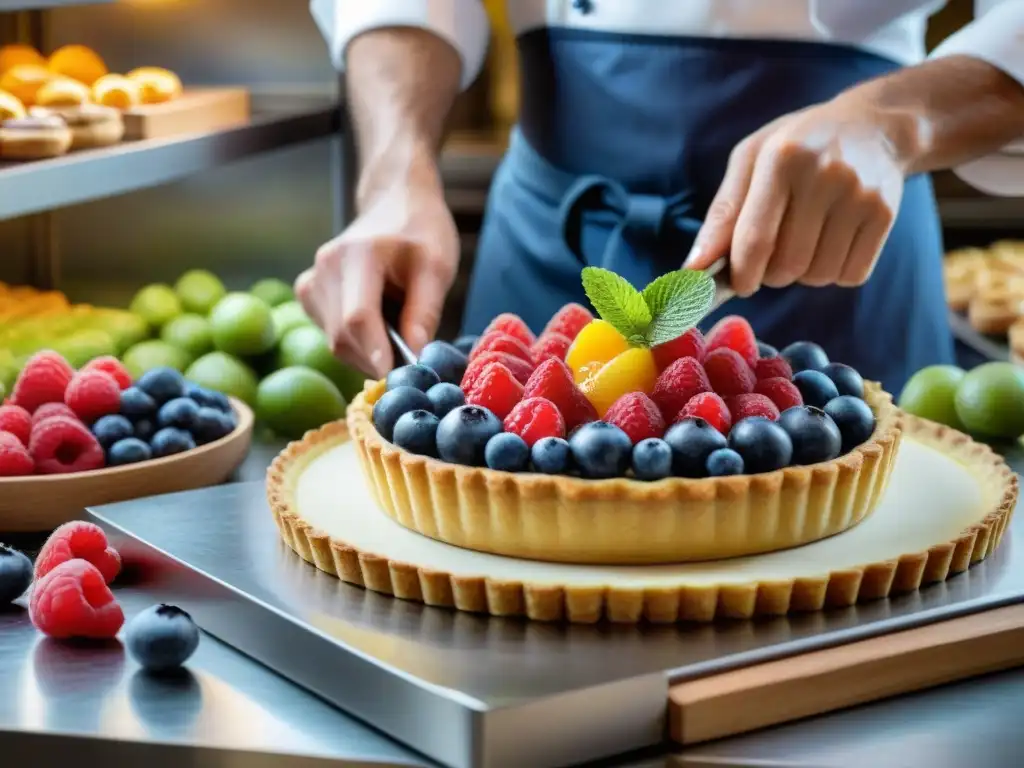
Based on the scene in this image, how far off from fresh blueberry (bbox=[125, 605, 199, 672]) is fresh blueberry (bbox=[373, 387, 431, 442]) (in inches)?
12.7

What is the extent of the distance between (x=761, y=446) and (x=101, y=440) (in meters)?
0.79

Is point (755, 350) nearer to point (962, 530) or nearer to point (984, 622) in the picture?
point (962, 530)

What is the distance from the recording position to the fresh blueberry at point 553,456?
4.27ft

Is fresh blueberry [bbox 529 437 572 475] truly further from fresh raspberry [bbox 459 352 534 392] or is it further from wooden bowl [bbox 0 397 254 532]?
wooden bowl [bbox 0 397 254 532]

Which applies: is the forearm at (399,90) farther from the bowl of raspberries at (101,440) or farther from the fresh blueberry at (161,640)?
the fresh blueberry at (161,640)

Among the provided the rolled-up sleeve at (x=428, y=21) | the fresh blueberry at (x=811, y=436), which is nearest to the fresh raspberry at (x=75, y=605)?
the fresh blueberry at (x=811, y=436)

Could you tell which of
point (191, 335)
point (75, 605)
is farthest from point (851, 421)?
point (191, 335)

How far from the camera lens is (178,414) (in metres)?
1.72

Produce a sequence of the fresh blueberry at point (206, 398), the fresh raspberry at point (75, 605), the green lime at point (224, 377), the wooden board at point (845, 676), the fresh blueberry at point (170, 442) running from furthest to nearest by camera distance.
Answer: the green lime at point (224, 377) < the fresh blueberry at point (206, 398) < the fresh blueberry at point (170, 442) < the fresh raspberry at point (75, 605) < the wooden board at point (845, 676)

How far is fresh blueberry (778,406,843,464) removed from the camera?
135cm

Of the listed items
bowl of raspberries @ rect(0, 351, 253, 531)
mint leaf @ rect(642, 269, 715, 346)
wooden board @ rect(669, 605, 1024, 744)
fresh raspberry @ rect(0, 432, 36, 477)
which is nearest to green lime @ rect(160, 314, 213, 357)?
bowl of raspberries @ rect(0, 351, 253, 531)

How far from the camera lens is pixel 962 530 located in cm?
137

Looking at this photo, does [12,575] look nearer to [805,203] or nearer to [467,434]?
[467,434]

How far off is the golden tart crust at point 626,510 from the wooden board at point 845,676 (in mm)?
159
